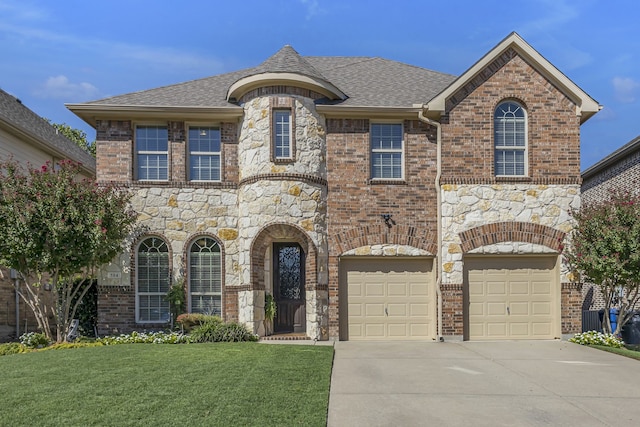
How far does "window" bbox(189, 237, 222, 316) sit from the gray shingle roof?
12.6 ft

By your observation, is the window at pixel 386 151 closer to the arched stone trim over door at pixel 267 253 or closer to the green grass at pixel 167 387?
the arched stone trim over door at pixel 267 253

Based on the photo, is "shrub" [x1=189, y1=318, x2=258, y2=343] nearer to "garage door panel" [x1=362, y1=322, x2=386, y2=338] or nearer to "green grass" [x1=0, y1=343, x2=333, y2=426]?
"green grass" [x1=0, y1=343, x2=333, y2=426]

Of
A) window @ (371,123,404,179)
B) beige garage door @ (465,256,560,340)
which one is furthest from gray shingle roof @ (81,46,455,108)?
beige garage door @ (465,256,560,340)

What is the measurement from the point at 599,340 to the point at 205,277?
10.1 metres

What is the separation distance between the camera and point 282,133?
13914 mm

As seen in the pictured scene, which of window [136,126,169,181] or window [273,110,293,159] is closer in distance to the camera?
window [273,110,293,159]

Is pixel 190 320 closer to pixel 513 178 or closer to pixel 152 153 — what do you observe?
pixel 152 153

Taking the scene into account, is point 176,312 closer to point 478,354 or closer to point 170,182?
point 170,182

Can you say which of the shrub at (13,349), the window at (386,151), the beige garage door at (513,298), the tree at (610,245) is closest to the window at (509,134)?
the tree at (610,245)

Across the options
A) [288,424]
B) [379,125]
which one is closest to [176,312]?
[379,125]

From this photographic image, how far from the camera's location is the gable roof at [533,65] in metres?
13.7

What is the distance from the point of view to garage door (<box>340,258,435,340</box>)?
1409cm

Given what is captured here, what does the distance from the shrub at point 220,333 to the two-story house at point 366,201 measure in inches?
20.9

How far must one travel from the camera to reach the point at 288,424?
5988 millimetres
